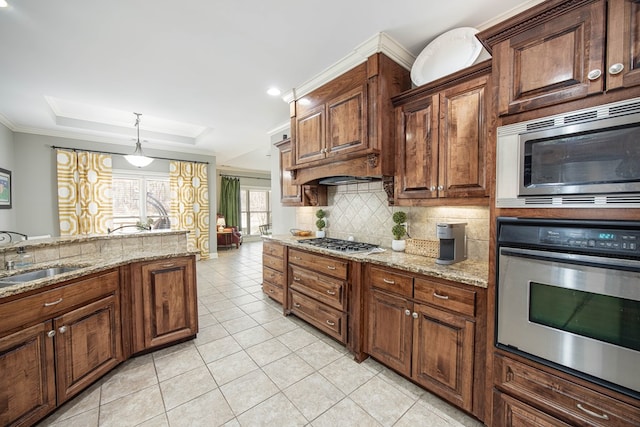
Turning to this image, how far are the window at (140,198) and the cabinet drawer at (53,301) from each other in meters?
3.72

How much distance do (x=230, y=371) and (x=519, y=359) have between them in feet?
6.76

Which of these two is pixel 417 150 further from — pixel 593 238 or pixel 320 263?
pixel 320 263

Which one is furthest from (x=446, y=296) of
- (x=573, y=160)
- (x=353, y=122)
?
(x=353, y=122)

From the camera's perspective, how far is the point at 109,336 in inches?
79.3

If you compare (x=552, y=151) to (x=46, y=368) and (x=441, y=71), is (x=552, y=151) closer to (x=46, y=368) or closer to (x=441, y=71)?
(x=441, y=71)

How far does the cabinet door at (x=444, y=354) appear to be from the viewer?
1572 mm

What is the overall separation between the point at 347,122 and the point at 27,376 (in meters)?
2.91

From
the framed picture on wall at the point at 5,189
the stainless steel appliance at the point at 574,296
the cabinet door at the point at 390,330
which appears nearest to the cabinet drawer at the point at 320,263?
the cabinet door at the point at 390,330

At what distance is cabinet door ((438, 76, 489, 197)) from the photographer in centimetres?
175

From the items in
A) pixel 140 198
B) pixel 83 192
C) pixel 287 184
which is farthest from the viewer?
pixel 140 198

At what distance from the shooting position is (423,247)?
87.1 inches

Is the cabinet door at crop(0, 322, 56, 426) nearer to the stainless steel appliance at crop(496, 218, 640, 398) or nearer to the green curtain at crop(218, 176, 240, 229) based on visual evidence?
the stainless steel appliance at crop(496, 218, 640, 398)

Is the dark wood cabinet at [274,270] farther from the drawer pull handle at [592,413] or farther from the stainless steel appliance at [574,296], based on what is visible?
the drawer pull handle at [592,413]

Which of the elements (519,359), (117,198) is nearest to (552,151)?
(519,359)
